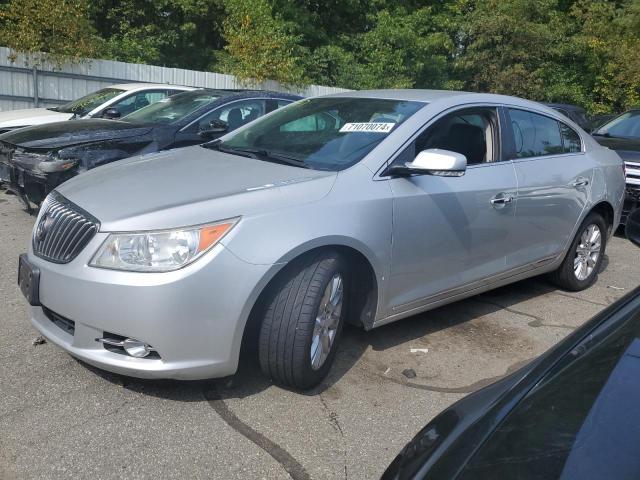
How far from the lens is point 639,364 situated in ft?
6.07

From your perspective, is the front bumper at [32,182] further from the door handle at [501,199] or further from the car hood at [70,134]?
the door handle at [501,199]

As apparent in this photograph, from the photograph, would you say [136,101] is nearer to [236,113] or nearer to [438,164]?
[236,113]

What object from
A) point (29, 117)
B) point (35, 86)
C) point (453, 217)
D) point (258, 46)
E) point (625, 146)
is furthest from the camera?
point (258, 46)

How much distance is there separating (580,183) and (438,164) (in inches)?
82.1

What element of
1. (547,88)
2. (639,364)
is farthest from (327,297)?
(547,88)

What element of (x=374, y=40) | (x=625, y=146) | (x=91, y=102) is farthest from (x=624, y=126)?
(x=374, y=40)

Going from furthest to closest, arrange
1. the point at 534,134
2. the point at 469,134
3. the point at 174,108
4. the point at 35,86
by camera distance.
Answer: the point at 35,86 → the point at 174,108 → the point at 534,134 → the point at 469,134

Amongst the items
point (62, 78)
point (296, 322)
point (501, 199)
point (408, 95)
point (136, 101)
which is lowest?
point (296, 322)

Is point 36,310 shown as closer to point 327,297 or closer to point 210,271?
point 210,271

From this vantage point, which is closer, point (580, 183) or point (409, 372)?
point (409, 372)

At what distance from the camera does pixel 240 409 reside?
10.7ft

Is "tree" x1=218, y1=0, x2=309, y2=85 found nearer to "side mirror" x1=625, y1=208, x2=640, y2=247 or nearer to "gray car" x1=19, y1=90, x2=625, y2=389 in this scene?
"gray car" x1=19, y1=90, x2=625, y2=389

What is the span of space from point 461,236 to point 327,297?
1.14 m

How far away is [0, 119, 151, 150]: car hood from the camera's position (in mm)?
6301
